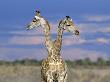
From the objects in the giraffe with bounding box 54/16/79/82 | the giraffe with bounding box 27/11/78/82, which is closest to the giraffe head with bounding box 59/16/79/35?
the giraffe with bounding box 54/16/79/82

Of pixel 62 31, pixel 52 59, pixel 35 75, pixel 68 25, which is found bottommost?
pixel 35 75

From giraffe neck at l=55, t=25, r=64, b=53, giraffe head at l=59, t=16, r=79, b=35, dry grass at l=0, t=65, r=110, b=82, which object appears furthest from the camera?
dry grass at l=0, t=65, r=110, b=82

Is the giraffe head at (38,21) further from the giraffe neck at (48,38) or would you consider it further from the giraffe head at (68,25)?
the giraffe head at (68,25)

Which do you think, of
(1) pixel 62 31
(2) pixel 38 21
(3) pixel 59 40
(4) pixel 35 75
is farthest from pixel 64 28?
(4) pixel 35 75

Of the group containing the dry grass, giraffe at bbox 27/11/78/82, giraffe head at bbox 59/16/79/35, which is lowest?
the dry grass

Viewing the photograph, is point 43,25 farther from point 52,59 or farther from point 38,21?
point 52,59

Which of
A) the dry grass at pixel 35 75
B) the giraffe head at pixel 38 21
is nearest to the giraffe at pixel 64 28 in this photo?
the giraffe head at pixel 38 21

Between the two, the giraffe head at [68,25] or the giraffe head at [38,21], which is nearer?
the giraffe head at [68,25]

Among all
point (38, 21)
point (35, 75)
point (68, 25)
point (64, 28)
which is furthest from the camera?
point (35, 75)

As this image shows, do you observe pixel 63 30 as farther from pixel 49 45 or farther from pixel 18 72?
pixel 18 72

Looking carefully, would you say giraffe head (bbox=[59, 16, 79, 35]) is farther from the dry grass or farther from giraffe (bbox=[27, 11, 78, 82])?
the dry grass

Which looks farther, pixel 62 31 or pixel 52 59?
pixel 52 59

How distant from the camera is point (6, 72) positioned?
33.3 m

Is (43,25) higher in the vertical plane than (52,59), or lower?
higher
